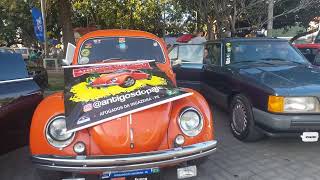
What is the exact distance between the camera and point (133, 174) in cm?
347

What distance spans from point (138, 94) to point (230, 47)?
329 centimetres

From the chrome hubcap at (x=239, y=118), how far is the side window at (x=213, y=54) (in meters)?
1.32

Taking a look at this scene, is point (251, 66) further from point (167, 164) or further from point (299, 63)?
point (167, 164)

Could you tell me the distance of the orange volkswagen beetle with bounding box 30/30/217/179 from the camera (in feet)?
10.9

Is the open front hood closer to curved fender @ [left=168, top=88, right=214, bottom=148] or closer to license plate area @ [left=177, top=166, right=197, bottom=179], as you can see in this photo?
curved fender @ [left=168, top=88, right=214, bottom=148]

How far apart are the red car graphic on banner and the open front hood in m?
0.54

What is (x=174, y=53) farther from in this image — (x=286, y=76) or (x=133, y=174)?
(x=133, y=174)

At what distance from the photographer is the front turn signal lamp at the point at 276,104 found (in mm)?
4629

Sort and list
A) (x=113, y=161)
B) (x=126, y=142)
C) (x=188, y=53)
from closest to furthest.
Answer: (x=113, y=161) → (x=126, y=142) → (x=188, y=53)

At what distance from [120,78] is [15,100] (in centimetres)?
128

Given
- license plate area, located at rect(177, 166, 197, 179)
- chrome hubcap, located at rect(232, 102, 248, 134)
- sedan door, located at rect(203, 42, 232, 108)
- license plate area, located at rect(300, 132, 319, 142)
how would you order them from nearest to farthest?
1. license plate area, located at rect(177, 166, 197, 179)
2. license plate area, located at rect(300, 132, 319, 142)
3. chrome hubcap, located at rect(232, 102, 248, 134)
4. sedan door, located at rect(203, 42, 232, 108)

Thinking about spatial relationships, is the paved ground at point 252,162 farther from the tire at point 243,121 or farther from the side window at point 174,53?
the side window at point 174,53

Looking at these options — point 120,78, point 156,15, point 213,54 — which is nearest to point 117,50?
point 120,78

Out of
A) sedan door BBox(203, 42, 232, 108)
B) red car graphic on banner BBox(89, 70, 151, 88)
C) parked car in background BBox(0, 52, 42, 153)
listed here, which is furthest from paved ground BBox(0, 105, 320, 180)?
red car graphic on banner BBox(89, 70, 151, 88)
